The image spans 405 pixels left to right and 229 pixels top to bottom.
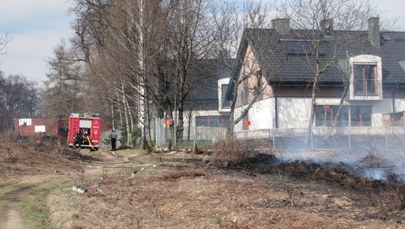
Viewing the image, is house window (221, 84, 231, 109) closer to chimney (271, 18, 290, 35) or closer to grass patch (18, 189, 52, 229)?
chimney (271, 18, 290, 35)

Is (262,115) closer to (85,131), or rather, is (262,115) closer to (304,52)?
(304,52)

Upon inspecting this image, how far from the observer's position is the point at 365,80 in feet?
147

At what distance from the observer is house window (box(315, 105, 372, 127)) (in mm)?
43531

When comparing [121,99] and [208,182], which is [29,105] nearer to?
[121,99]

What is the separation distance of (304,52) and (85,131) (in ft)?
56.5

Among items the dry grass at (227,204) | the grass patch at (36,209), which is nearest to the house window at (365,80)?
the dry grass at (227,204)

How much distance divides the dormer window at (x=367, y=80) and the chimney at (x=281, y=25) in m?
8.57

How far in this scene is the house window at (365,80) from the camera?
147 ft

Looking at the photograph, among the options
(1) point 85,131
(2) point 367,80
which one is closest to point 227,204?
(1) point 85,131

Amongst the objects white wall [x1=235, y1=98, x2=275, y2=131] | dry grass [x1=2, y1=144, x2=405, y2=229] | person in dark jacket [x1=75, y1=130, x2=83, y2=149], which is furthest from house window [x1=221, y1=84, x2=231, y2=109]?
dry grass [x1=2, y1=144, x2=405, y2=229]

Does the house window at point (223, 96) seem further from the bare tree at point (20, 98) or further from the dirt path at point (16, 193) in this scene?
the bare tree at point (20, 98)

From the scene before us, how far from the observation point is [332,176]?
16219 millimetres

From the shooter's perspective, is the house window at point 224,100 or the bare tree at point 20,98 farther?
the bare tree at point 20,98

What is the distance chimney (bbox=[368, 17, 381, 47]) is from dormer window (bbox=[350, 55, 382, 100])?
2.13 meters
